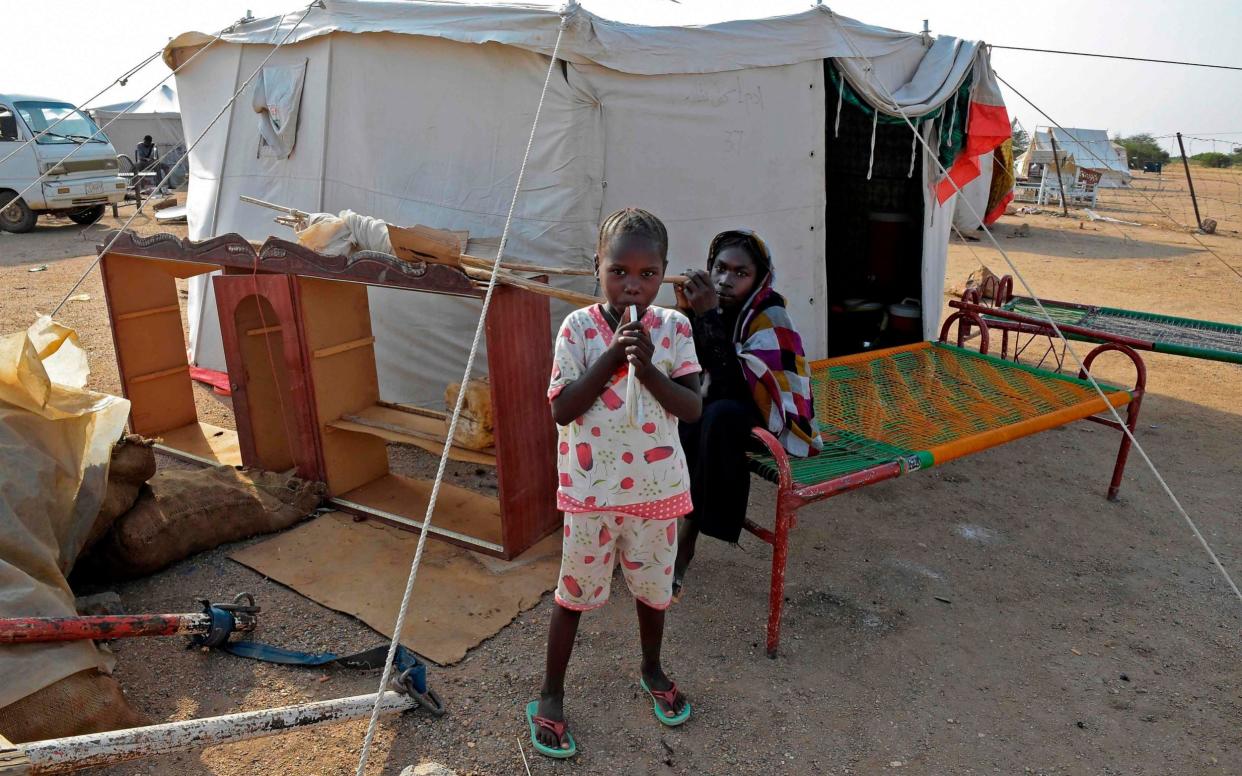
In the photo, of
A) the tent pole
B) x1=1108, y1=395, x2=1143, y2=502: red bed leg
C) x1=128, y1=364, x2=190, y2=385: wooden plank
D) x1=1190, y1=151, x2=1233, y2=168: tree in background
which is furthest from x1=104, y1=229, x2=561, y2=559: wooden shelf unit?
x1=1190, y1=151, x2=1233, y2=168: tree in background

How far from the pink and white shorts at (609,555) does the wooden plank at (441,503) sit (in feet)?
4.66

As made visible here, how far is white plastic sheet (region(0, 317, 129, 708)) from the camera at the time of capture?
2424mm

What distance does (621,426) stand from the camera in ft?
7.50

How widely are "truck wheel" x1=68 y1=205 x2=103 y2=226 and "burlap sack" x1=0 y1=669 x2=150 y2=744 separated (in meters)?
14.5

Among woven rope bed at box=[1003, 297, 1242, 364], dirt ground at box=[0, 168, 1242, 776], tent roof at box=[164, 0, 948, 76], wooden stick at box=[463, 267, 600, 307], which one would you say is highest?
tent roof at box=[164, 0, 948, 76]

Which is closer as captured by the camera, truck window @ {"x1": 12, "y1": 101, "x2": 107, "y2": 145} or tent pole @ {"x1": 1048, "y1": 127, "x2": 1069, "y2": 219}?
tent pole @ {"x1": 1048, "y1": 127, "x2": 1069, "y2": 219}

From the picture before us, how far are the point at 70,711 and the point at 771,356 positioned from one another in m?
2.62

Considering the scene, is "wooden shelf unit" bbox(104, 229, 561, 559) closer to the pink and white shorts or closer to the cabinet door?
the cabinet door

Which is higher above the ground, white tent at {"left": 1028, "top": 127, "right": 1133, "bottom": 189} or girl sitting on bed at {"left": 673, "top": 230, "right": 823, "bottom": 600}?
white tent at {"left": 1028, "top": 127, "right": 1133, "bottom": 189}

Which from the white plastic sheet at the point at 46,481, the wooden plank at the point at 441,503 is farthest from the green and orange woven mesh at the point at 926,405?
the white plastic sheet at the point at 46,481

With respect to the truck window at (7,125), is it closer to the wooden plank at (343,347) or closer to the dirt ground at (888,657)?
the wooden plank at (343,347)

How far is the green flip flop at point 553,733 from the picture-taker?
8.26 ft

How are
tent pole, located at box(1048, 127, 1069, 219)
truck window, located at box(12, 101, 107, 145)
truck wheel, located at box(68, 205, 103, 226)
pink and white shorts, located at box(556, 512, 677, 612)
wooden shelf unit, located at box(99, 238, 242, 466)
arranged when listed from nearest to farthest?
pink and white shorts, located at box(556, 512, 677, 612)
wooden shelf unit, located at box(99, 238, 242, 466)
tent pole, located at box(1048, 127, 1069, 219)
truck window, located at box(12, 101, 107, 145)
truck wheel, located at box(68, 205, 103, 226)

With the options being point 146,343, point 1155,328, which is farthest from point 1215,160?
point 146,343
